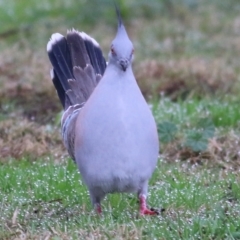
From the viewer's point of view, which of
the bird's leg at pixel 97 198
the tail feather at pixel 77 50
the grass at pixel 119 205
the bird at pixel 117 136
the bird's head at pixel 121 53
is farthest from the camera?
the tail feather at pixel 77 50

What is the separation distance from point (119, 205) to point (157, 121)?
6.66ft

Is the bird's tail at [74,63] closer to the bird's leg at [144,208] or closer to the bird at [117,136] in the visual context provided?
the bird at [117,136]

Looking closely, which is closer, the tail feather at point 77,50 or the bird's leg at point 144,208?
the bird's leg at point 144,208

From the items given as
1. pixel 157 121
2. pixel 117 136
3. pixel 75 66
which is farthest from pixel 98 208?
pixel 157 121

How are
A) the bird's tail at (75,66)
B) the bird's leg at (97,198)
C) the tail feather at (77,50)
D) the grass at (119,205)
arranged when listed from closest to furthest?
the grass at (119,205) < the bird's leg at (97,198) < the bird's tail at (75,66) < the tail feather at (77,50)

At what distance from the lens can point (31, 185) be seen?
5438 mm

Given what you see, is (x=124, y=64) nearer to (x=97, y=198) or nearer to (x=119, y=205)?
(x=97, y=198)

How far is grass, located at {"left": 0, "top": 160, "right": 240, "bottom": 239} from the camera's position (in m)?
4.26

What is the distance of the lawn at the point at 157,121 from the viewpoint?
177 inches

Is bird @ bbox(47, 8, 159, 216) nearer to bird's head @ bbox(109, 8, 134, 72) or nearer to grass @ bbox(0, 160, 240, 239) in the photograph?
bird's head @ bbox(109, 8, 134, 72)

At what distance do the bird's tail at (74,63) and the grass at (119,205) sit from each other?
0.61 meters

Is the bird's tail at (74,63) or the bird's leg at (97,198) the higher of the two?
the bird's tail at (74,63)

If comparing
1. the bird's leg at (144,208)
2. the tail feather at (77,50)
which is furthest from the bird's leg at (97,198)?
the tail feather at (77,50)

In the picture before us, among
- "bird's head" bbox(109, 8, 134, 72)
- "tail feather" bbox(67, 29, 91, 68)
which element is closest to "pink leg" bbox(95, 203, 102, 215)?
"bird's head" bbox(109, 8, 134, 72)
